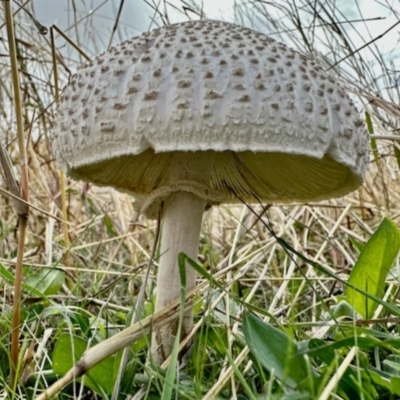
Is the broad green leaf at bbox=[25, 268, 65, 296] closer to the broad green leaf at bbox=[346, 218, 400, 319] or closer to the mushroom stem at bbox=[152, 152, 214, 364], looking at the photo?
the mushroom stem at bbox=[152, 152, 214, 364]

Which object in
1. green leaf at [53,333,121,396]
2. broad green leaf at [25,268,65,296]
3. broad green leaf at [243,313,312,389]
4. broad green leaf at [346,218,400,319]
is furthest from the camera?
broad green leaf at [25,268,65,296]

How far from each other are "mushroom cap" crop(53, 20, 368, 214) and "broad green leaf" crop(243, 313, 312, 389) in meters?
0.32

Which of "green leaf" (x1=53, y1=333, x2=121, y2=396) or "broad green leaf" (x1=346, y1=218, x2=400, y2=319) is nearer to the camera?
"green leaf" (x1=53, y1=333, x2=121, y2=396)

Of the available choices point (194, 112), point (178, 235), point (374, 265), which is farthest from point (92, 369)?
point (374, 265)

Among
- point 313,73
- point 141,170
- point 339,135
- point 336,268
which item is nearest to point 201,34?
point 313,73

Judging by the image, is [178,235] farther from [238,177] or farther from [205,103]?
[205,103]

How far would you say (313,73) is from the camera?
1.19 m

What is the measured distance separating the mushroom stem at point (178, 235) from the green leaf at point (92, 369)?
0.16 meters

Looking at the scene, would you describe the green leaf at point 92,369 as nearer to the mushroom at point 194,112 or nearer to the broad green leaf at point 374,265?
the mushroom at point 194,112

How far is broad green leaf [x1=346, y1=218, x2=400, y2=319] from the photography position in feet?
4.43

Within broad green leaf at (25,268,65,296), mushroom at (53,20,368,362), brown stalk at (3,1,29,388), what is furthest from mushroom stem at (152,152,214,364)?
broad green leaf at (25,268,65,296)

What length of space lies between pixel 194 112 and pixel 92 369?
57 cm

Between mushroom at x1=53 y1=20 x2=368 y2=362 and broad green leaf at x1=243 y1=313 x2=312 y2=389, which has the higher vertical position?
mushroom at x1=53 y1=20 x2=368 y2=362

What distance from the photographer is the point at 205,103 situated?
1.04 metres
